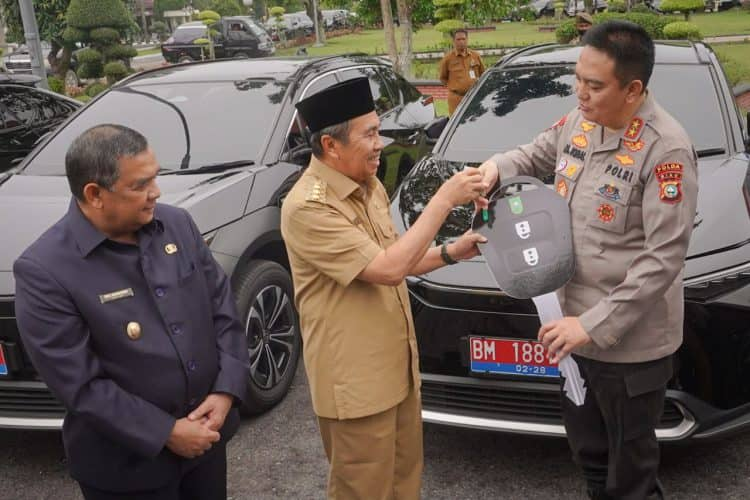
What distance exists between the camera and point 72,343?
184cm

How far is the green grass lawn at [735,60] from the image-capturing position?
13.8m

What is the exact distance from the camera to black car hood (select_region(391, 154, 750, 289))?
284cm

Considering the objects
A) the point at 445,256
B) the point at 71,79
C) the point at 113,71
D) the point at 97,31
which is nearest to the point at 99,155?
the point at 445,256

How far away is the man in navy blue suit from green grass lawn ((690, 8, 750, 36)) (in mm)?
26770

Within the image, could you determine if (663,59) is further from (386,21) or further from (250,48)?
(250,48)

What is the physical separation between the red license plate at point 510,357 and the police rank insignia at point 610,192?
2.77 ft

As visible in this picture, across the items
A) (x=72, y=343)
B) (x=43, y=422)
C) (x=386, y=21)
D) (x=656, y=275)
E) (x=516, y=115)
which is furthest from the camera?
(x=386, y=21)

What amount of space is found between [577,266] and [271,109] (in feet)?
8.72

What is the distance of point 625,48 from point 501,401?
4.77 ft

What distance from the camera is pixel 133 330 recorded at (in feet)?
6.25

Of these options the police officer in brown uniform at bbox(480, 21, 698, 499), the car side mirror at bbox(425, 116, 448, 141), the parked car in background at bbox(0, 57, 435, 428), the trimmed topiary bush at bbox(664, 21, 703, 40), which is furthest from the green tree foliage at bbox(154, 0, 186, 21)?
the police officer in brown uniform at bbox(480, 21, 698, 499)

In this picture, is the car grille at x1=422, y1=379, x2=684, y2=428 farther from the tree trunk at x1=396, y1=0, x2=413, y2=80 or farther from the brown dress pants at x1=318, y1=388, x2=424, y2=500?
the tree trunk at x1=396, y1=0, x2=413, y2=80

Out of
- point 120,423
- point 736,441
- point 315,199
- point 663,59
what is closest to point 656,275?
point 315,199

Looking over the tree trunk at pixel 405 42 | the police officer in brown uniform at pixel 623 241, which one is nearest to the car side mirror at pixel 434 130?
the police officer in brown uniform at pixel 623 241
